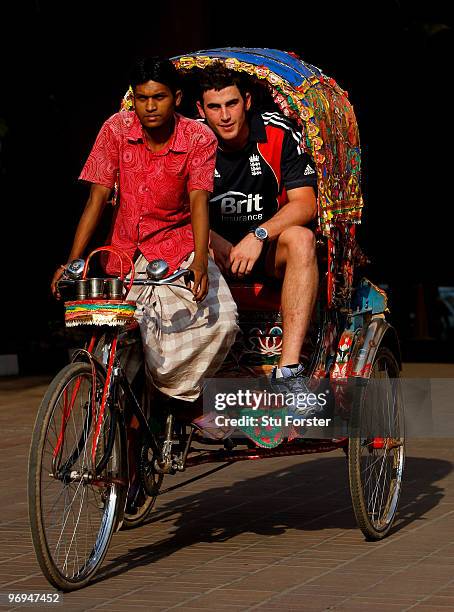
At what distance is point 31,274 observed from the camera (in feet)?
69.7

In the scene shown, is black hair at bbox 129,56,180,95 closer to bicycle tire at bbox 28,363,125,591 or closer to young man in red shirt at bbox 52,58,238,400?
young man in red shirt at bbox 52,58,238,400

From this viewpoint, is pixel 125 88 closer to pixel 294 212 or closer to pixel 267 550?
pixel 294 212

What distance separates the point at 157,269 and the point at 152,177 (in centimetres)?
67

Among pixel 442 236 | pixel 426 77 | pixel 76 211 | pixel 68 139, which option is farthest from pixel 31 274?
pixel 442 236

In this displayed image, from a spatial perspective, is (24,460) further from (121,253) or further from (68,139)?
(68,139)

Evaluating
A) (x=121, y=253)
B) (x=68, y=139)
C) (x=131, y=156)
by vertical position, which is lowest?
(x=121, y=253)

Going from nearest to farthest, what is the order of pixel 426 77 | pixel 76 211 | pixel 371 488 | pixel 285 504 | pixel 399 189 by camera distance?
pixel 371 488 < pixel 285 504 < pixel 76 211 < pixel 426 77 < pixel 399 189

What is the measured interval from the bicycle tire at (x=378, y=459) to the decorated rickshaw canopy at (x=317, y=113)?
798 millimetres

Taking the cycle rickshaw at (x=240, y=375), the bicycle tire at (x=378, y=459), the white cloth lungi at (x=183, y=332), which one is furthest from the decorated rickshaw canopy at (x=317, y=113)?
the white cloth lungi at (x=183, y=332)

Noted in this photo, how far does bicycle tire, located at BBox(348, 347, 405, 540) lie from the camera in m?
7.03

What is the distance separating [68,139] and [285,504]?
10.6 metres

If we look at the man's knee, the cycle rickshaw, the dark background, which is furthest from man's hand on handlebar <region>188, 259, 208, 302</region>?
the dark background

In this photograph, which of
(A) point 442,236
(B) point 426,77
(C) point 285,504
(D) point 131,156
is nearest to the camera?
(D) point 131,156

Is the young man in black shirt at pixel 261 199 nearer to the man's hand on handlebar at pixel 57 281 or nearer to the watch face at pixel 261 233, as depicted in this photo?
the watch face at pixel 261 233
